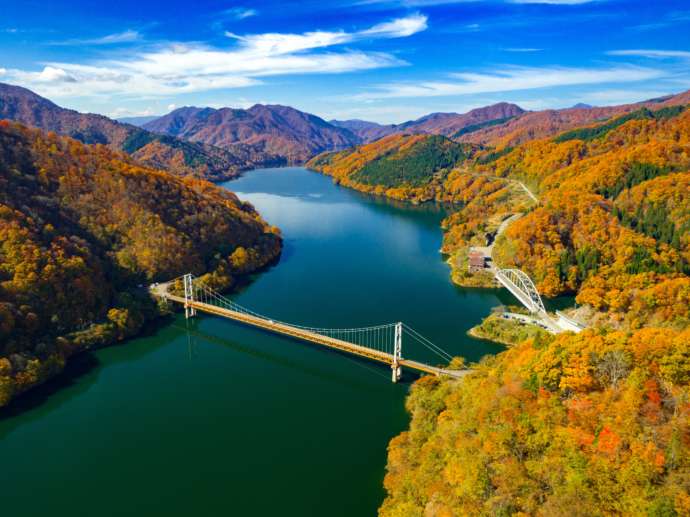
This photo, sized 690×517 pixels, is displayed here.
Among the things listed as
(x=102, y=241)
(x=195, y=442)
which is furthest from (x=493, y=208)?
(x=195, y=442)

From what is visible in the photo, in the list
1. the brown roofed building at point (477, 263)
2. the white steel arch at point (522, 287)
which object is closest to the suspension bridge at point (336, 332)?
the white steel arch at point (522, 287)

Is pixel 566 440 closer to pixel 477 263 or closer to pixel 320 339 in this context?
pixel 320 339

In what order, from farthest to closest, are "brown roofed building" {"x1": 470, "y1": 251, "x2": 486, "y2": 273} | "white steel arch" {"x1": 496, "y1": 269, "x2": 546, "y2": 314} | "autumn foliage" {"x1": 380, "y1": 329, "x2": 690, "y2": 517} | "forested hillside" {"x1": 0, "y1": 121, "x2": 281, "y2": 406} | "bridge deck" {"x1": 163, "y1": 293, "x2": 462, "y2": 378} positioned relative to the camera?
"brown roofed building" {"x1": 470, "y1": 251, "x2": 486, "y2": 273} < "white steel arch" {"x1": 496, "y1": 269, "x2": 546, "y2": 314} < "forested hillside" {"x1": 0, "y1": 121, "x2": 281, "y2": 406} < "bridge deck" {"x1": 163, "y1": 293, "x2": 462, "y2": 378} < "autumn foliage" {"x1": 380, "y1": 329, "x2": 690, "y2": 517}

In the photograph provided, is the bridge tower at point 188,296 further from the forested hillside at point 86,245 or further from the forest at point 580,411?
the forest at point 580,411

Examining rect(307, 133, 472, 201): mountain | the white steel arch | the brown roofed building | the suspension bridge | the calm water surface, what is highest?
rect(307, 133, 472, 201): mountain

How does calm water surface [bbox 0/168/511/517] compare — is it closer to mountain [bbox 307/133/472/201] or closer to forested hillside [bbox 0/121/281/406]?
forested hillside [bbox 0/121/281/406]

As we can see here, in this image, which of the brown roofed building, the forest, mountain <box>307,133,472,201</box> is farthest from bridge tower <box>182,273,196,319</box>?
mountain <box>307,133,472,201</box>

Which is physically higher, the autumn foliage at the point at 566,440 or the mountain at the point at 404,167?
the mountain at the point at 404,167
